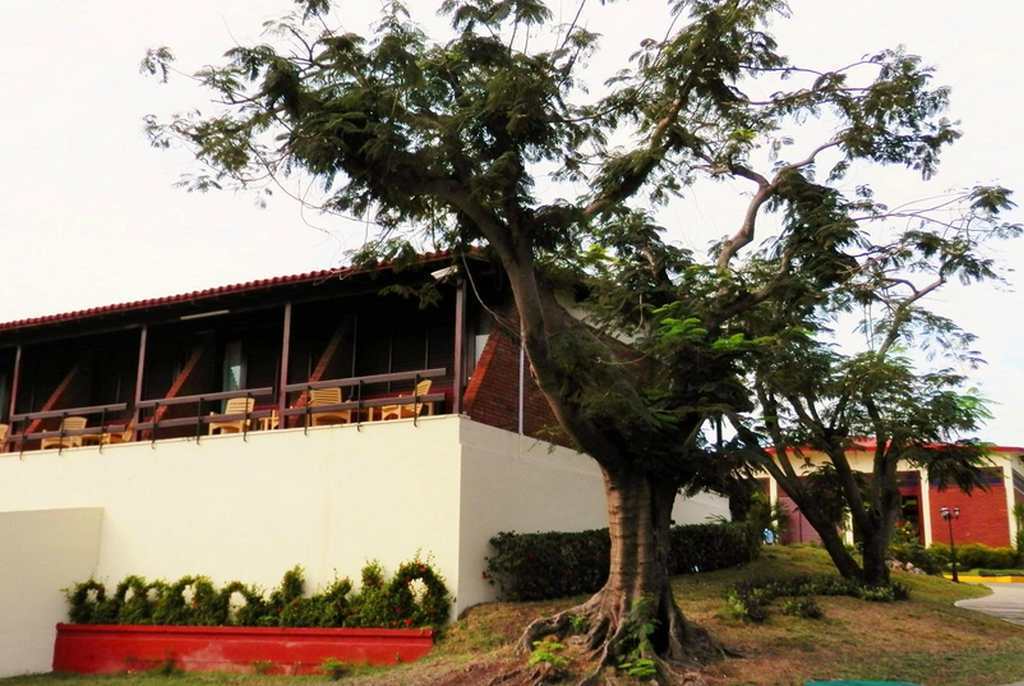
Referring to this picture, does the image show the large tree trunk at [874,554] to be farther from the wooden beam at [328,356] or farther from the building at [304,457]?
the wooden beam at [328,356]

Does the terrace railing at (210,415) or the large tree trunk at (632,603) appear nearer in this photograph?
the large tree trunk at (632,603)

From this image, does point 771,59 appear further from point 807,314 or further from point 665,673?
point 665,673

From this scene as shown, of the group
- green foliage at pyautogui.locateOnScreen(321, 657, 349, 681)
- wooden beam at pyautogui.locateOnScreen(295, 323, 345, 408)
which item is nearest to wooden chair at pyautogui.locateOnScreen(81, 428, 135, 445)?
wooden beam at pyautogui.locateOnScreen(295, 323, 345, 408)

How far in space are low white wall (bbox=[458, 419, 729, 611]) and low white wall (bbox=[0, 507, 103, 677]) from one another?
21.3 ft

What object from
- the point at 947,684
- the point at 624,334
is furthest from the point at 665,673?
the point at 624,334

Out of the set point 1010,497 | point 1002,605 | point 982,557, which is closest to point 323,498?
point 1002,605

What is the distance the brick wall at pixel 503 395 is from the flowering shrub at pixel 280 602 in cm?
242

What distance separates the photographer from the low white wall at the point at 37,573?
45.3 ft

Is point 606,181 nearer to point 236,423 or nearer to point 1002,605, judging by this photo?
point 236,423

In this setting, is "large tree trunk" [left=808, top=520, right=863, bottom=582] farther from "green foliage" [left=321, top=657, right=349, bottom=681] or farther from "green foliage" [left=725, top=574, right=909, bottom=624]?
"green foliage" [left=321, top=657, right=349, bottom=681]

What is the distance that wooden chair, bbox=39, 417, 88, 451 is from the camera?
666 inches

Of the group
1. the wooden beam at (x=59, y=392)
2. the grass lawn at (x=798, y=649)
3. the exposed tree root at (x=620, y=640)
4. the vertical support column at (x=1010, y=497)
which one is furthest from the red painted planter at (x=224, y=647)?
→ the vertical support column at (x=1010, y=497)

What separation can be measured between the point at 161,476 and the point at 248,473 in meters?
1.77

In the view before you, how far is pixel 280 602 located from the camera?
13.0 metres
